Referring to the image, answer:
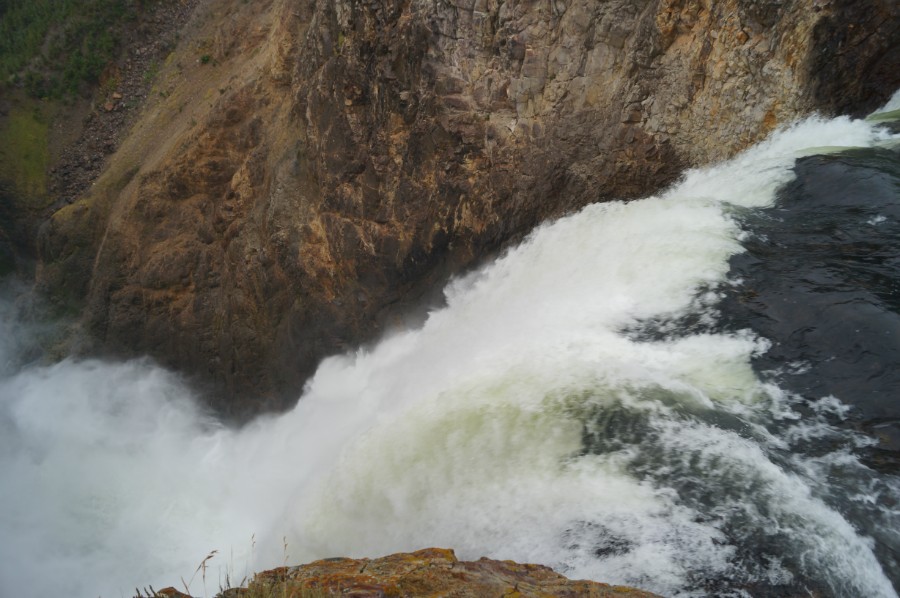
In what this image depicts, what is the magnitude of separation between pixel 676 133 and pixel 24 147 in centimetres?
2764

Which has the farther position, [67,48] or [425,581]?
[67,48]

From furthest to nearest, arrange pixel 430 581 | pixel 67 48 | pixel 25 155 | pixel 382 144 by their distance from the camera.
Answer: pixel 67 48
pixel 25 155
pixel 382 144
pixel 430 581

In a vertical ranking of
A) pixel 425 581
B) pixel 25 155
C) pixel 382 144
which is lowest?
pixel 25 155

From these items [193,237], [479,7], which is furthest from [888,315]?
[193,237]

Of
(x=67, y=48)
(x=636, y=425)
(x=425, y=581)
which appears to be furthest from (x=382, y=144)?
(x=67, y=48)

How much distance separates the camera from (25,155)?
89.3ft

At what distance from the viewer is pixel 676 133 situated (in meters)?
11.9

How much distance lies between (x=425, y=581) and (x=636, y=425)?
293 centimetres

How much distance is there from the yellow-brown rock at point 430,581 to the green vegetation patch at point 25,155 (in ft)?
92.7

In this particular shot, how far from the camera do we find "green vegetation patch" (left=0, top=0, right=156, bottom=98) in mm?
27875

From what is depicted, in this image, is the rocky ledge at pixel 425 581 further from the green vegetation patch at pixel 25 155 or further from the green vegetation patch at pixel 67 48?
the green vegetation patch at pixel 67 48

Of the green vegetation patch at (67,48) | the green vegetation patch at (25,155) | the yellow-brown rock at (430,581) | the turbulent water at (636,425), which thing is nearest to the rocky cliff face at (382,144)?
the turbulent water at (636,425)

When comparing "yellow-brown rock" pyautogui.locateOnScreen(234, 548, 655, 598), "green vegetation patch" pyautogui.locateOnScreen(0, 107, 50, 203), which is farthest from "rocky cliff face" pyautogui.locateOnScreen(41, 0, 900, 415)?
"yellow-brown rock" pyautogui.locateOnScreen(234, 548, 655, 598)

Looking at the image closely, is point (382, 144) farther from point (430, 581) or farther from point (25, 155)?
point (25, 155)
